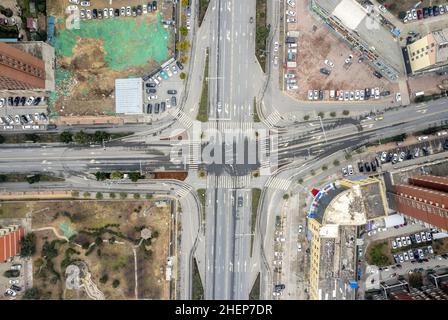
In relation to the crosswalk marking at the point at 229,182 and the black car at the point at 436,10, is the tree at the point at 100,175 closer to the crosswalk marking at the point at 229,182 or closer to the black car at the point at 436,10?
the crosswalk marking at the point at 229,182

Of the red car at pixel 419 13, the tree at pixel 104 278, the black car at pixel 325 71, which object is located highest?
the red car at pixel 419 13

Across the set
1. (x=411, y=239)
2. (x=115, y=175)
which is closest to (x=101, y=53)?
(x=115, y=175)

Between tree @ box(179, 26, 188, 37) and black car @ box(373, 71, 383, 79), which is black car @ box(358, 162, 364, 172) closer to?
black car @ box(373, 71, 383, 79)

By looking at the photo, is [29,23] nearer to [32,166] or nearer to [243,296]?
[32,166]

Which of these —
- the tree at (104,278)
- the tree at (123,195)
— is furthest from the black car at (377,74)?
the tree at (104,278)

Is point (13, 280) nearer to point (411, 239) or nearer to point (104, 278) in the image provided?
point (104, 278)

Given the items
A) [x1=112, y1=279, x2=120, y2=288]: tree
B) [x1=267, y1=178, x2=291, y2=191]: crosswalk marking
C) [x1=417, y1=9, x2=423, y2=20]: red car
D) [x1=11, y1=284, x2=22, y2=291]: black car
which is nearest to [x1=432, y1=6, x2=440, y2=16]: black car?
[x1=417, y1=9, x2=423, y2=20]: red car
